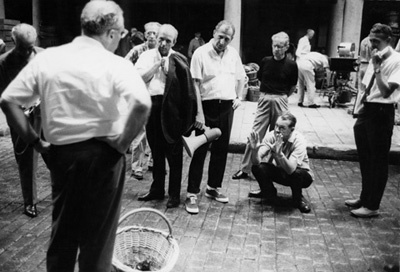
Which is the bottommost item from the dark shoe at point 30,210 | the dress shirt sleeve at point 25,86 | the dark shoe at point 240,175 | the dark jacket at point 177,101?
the dark shoe at point 240,175

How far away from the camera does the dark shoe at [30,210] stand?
15.4 ft

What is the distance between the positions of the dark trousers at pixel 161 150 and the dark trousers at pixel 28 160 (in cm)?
122

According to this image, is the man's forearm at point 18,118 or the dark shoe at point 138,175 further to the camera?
the dark shoe at point 138,175

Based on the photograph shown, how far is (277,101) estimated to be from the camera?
6.12 metres

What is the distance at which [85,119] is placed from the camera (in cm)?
239

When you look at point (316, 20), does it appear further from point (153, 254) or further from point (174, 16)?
point (153, 254)

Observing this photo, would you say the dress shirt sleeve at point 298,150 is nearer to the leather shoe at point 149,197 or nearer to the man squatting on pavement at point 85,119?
the leather shoe at point 149,197

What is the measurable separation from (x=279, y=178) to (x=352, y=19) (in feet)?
35.2

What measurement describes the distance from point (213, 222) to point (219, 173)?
2.55 feet

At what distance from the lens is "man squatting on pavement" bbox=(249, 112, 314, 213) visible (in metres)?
4.95

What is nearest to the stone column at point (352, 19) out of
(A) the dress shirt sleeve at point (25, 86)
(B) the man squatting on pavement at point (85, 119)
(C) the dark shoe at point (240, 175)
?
(C) the dark shoe at point (240, 175)

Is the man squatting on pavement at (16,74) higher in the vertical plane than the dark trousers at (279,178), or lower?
higher

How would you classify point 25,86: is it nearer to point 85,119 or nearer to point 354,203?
point 85,119

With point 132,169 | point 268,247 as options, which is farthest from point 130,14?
point 268,247
